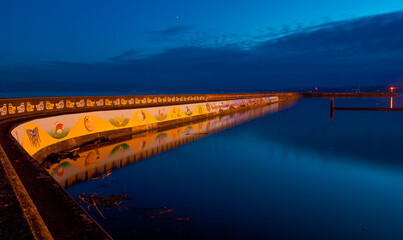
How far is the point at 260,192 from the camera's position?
33.2 feet

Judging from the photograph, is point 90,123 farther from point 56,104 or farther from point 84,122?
point 56,104

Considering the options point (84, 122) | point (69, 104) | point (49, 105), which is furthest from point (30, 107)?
point (84, 122)

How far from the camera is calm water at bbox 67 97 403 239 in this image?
7.14 metres

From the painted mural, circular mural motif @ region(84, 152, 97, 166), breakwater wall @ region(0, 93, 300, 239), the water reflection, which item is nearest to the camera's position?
breakwater wall @ region(0, 93, 300, 239)

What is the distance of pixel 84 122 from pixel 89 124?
1.61ft

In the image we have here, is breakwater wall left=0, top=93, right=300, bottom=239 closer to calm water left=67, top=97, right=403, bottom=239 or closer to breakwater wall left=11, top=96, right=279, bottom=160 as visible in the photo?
breakwater wall left=11, top=96, right=279, bottom=160

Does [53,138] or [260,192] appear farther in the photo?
[53,138]

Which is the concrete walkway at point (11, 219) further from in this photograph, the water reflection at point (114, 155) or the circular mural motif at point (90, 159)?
the circular mural motif at point (90, 159)

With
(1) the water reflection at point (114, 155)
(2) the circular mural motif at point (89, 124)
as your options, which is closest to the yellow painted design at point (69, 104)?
(2) the circular mural motif at point (89, 124)

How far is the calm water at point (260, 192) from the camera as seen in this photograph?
7137 mm

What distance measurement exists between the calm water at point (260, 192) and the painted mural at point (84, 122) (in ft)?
17.2

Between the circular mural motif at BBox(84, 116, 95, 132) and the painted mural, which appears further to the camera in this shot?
the circular mural motif at BBox(84, 116, 95, 132)

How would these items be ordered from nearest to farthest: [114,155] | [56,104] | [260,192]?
[260,192], [114,155], [56,104]

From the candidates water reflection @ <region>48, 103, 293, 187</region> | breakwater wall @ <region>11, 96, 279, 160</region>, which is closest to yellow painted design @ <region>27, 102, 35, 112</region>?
breakwater wall @ <region>11, 96, 279, 160</region>
